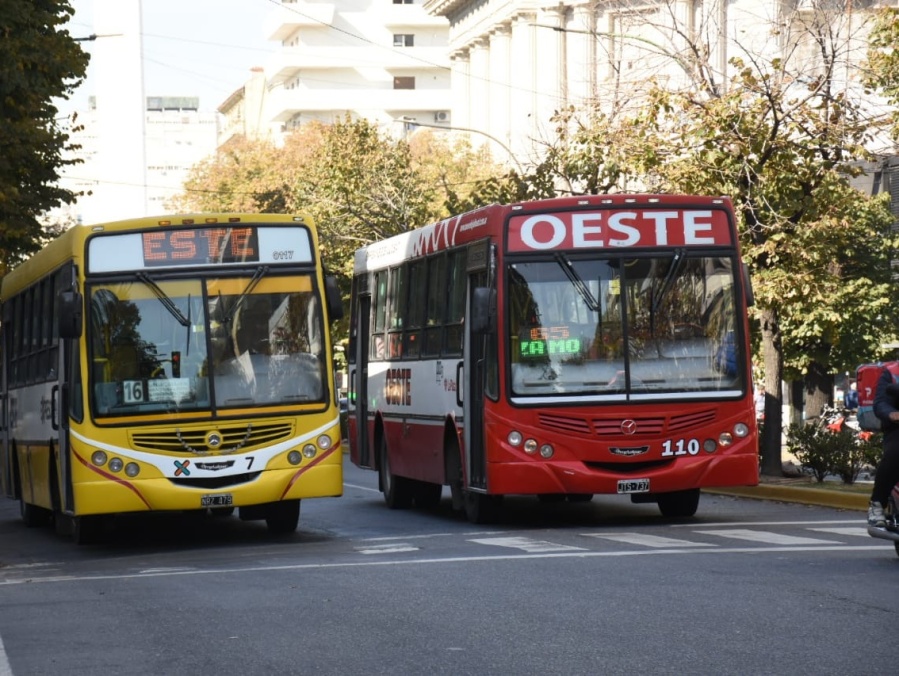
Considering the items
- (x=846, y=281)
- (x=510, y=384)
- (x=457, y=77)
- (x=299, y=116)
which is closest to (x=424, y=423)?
(x=510, y=384)

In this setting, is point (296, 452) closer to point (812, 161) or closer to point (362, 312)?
point (362, 312)

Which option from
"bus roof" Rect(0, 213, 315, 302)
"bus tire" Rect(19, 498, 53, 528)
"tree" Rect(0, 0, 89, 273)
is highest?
"tree" Rect(0, 0, 89, 273)

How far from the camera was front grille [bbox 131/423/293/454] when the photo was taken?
1705 centimetres

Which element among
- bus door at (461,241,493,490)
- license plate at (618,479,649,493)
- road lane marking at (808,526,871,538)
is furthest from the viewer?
bus door at (461,241,493,490)

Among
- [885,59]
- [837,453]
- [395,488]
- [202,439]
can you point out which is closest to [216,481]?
[202,439]

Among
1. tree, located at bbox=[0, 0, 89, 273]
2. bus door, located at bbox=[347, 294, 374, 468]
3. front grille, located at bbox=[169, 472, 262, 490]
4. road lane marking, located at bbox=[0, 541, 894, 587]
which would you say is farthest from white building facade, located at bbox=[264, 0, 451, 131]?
road lane marking, located at bbox=[0, 541, 894, 587]

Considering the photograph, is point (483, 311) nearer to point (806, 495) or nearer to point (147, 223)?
point (147, 223)

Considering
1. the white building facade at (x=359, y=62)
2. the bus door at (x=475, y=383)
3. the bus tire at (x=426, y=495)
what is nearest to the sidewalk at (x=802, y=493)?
the bus tire at (x=426, y=495)

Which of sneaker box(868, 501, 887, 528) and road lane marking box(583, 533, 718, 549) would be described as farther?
road lane marking box(583, 533, 718, 549)

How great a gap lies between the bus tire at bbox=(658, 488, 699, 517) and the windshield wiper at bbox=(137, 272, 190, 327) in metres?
5.06

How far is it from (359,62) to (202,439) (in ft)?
407

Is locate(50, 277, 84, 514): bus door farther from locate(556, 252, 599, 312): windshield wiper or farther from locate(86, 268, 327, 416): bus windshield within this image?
locate(556, 252, 599, 312): windshield wiper

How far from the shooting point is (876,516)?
1358 centimetres

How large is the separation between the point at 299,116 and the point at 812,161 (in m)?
117
